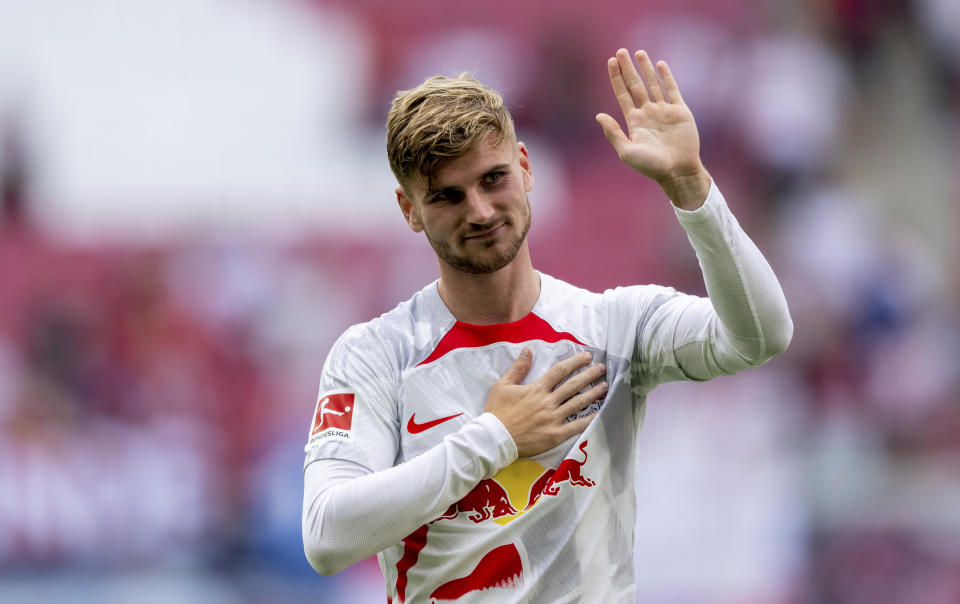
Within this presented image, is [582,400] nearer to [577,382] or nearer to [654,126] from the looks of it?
[577,382]

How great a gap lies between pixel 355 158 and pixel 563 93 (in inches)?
70.9

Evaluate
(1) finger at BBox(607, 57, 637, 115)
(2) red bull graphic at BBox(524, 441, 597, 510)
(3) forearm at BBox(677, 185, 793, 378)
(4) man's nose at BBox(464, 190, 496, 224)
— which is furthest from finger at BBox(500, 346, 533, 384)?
(1) finger at BBox(607, 57, 637, 115)

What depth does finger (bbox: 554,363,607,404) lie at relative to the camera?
110 inches

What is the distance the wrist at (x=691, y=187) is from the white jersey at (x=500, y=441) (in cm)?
4

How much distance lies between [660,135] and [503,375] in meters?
0.69

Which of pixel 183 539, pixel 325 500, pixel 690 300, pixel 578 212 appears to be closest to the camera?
pixel 325 500

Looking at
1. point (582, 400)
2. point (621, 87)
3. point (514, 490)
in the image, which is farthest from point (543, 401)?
point (621, 87)

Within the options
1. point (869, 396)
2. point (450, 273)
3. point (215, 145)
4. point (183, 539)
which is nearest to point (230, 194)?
point (215, 145)

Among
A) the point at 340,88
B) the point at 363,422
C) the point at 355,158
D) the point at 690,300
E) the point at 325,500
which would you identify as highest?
the point at 340,88

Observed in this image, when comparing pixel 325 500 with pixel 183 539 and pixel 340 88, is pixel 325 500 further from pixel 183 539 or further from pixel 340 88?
pixel 340 88

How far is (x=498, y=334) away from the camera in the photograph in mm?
2959

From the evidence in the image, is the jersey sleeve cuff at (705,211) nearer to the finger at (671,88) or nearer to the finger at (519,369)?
the finger at (671,88)

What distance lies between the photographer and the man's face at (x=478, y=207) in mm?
2787

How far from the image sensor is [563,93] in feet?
31.4
